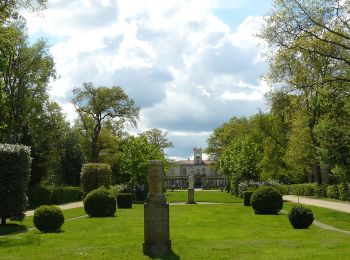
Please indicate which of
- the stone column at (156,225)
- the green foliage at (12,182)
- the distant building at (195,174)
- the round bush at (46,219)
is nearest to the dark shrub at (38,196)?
the green foliage at (12,182)

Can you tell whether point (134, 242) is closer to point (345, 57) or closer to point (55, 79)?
point (345, 57)

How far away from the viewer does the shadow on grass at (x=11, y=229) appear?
66.1 ft

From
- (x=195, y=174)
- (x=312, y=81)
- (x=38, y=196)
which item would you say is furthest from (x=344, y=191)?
(x=195, y=174)

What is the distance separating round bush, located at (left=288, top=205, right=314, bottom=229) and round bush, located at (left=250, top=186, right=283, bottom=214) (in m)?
7.93

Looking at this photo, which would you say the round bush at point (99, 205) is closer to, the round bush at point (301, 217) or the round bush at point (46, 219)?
the round bush at point (46, 219)

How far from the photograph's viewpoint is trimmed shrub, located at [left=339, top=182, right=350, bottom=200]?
41.4 metres

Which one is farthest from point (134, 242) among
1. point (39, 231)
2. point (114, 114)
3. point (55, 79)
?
point (114, 114)

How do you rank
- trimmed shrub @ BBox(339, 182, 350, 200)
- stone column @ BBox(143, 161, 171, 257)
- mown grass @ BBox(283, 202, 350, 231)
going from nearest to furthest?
stone column @ BBox(143, 161, 171, 257), mown grass @ BBox(283, 202, 350, 231), trimmed shrub @ BBox(339, 182, 350, 200)

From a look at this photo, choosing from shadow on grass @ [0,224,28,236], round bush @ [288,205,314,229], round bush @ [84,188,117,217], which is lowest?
shadow on grass @ [0,224,28,236]

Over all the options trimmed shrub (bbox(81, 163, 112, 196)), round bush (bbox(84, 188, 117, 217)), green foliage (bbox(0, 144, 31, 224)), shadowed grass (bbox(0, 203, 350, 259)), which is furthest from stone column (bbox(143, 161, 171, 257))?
trimmed shrub (bbox(81, 163, 112, 196))

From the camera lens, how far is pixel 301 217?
19250 mm

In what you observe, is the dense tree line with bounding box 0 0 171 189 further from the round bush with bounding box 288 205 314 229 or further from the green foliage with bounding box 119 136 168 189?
the round bush with bounding box 288 205 314 229

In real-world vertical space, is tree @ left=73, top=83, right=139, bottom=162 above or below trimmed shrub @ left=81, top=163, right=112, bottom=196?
above

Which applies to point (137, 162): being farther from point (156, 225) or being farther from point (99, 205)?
point (156, 225)
